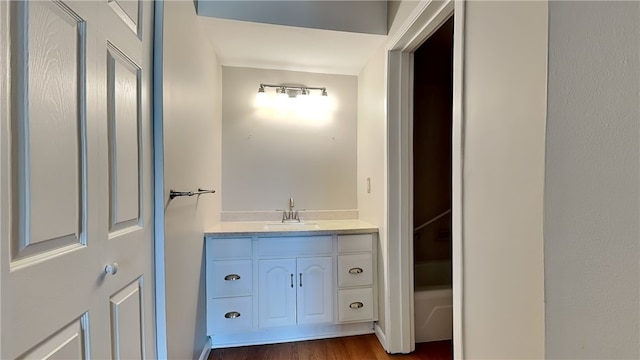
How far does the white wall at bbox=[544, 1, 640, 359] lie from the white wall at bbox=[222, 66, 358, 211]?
2.05 metres

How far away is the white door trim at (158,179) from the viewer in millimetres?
1135

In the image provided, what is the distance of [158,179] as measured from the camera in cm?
114

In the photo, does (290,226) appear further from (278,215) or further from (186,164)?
(186,164)

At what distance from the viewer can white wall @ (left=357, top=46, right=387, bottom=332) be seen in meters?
1.94

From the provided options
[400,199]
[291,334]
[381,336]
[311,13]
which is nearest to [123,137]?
[311,13]

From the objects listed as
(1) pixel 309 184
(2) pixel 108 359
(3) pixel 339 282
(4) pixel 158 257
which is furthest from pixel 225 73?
(2) pixel 108 359

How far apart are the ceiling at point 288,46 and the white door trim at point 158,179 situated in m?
0.66

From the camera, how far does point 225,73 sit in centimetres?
235

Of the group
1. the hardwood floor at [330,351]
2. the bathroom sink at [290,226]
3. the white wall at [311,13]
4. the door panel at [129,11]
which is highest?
the white wall at [311,13]

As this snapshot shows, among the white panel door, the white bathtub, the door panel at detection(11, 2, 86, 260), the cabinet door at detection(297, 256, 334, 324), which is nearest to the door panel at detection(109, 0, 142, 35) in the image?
the white panel door

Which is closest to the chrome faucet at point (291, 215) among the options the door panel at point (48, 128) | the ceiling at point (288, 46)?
the ceiling at point (288, 46)

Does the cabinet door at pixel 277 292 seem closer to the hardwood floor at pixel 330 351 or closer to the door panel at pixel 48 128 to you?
the hardwood floor at pixel 330 351

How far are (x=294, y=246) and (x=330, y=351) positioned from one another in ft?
2.44

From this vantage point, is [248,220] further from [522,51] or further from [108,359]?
[522,51]
